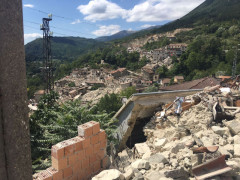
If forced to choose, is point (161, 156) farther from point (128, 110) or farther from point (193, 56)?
point (193, 56)

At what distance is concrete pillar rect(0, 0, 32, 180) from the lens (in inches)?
49.3

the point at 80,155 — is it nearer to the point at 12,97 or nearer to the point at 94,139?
the point at 94,139

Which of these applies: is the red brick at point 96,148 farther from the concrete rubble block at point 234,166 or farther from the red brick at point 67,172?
the concrete rubble block at point 234,166

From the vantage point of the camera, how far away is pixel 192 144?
3.63m

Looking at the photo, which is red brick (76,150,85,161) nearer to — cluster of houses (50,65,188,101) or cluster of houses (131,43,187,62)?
cluster of houses (50,65,188,101)

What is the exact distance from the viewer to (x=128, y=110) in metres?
6.14

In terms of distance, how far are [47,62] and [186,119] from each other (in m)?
14.9

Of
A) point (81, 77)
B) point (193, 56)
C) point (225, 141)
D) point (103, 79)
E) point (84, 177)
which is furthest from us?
point (81, 77)

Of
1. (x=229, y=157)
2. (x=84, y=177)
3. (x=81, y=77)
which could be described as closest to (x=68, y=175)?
(x=84, y=177)

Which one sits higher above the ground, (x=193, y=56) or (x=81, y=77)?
(x=193, y=56)

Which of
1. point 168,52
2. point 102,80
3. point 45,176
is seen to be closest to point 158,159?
point 45,176

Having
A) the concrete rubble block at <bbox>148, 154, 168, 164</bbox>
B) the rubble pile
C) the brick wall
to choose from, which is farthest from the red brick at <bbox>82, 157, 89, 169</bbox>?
the concrete rubble block at <bbox>148, 154, 168, 164</bbox>

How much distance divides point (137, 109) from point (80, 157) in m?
3.07

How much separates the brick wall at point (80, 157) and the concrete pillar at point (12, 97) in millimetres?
1568
